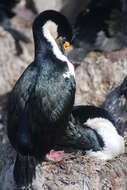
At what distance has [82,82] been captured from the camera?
5.56 metres

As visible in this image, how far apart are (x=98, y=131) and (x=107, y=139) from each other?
139 mm

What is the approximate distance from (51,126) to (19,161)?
61 centimetres

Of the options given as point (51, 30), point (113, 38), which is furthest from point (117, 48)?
point (51, 30)

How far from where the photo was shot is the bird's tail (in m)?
4.25

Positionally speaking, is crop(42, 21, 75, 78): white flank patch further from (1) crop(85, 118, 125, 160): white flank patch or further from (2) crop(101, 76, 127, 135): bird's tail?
(2) crop(101, 76, 127, 135): bird's tail

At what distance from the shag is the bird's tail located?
125 cm

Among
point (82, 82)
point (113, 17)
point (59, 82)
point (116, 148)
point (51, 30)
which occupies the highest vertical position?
point (51, 30)

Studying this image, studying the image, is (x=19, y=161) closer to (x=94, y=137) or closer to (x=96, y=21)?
(x=94, y=137)

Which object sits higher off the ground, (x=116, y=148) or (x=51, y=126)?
(x=51, y=126)

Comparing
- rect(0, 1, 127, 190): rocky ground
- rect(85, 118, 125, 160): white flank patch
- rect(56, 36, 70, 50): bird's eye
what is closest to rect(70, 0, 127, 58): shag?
rect(0, 1, 127, 190): rocky ground

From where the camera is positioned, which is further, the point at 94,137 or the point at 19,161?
the point at 94,137

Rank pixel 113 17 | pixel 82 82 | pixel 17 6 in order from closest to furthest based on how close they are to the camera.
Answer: pixel 82 82
pixel 113 17
pixel 17 6

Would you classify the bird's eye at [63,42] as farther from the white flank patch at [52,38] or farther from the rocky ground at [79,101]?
the rocky ground at [79,101]

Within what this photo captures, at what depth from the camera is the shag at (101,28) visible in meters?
5.86
